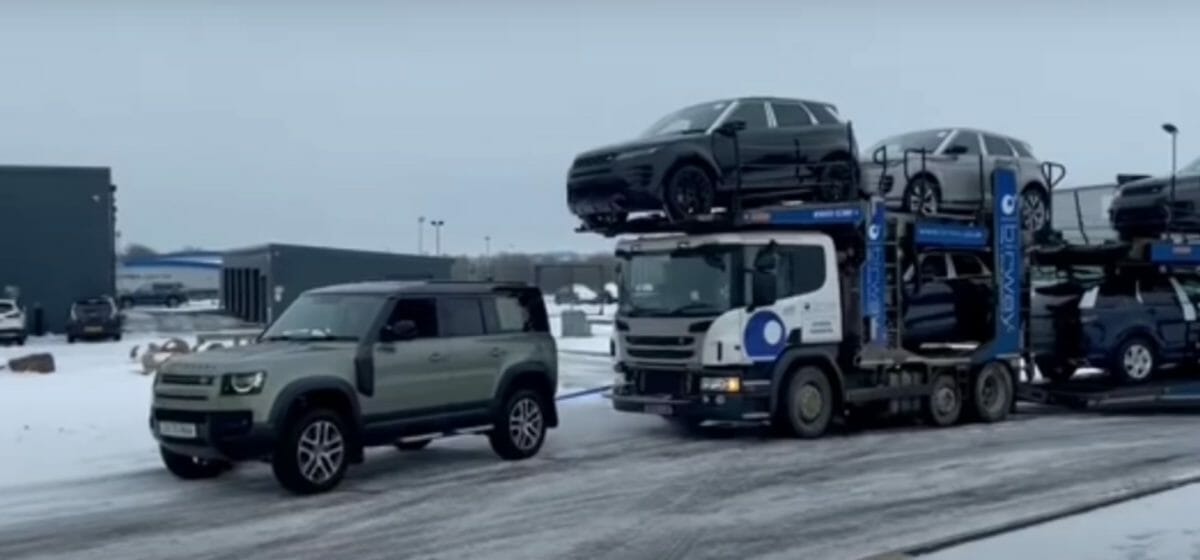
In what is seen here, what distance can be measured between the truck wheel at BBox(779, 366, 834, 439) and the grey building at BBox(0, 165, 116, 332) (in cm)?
3661

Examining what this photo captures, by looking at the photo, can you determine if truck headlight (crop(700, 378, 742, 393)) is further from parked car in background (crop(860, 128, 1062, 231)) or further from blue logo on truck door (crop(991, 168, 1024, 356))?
blue logo on truck door (crop(991, 168, 1024, 356))

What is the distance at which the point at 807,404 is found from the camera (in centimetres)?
1456

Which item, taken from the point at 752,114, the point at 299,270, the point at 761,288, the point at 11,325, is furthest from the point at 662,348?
the point at 299,270

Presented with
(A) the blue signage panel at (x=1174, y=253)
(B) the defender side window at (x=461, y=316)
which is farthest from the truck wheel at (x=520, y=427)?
(A) the blue signage panel at (x=1174, y=253)

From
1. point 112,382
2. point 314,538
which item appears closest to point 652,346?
point 314,538

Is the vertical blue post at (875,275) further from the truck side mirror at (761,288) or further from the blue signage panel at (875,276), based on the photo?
the truck side mirror at (761,288)

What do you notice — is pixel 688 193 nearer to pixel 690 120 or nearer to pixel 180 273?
pixel 690 120

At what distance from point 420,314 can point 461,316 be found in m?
0.54

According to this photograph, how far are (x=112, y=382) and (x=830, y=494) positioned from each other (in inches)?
526

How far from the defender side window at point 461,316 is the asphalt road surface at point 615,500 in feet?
4.30

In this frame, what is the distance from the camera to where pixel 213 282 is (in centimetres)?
9881

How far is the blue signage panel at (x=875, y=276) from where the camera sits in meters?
14.9

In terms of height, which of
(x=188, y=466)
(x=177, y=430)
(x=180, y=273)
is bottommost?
(x=188, y=466)

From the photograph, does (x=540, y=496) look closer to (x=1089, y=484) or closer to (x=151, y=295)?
(x=1089, y=484)
